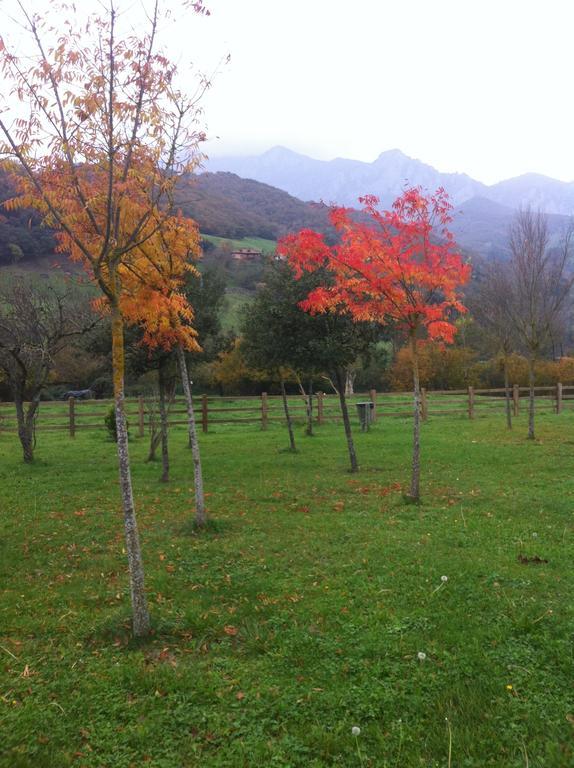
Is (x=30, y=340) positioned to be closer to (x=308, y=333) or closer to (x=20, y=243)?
(x=308, y=333)

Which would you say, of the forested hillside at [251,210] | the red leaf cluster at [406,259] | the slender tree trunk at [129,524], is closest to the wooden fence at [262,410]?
the red leaf cluster at [406,259]

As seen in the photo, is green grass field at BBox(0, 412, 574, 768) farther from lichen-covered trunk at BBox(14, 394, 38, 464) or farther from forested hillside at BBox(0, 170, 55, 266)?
forested hillside at BBox(0, 170, 55, 266)

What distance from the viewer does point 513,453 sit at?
41.2ft

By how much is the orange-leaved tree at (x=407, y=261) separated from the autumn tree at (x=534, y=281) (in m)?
8.39

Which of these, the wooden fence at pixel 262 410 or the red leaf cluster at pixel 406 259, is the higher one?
the red leaf cluster at pixel 406 259

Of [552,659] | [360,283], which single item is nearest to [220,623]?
[552,659]

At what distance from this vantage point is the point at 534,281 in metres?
15.1

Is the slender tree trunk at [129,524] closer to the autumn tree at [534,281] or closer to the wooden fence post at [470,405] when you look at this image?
the autumn tree at [534,281]

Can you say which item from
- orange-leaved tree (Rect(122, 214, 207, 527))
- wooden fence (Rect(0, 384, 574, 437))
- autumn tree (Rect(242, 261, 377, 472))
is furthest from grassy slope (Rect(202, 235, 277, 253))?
orange-leaved tree (Rect(122, 214, 207, 527))

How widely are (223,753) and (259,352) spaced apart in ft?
34.3

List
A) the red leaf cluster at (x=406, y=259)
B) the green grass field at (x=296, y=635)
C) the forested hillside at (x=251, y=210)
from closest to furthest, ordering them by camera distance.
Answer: the green grass field at (x=296, y=635) → the red leaf cluster at (x=406, y=259) → the forested hillside at (x=251, y=210)

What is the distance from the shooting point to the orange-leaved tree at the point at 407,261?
301 inches

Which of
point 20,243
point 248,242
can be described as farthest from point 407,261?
point 248,242

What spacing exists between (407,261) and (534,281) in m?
9.24
